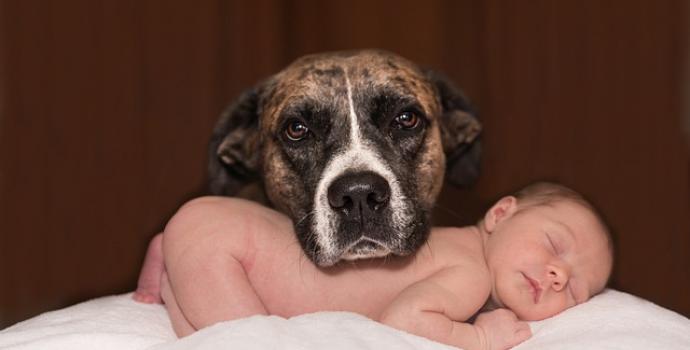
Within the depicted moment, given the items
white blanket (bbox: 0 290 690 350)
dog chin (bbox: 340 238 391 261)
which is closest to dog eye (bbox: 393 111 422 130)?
dog chin (bbox: 340 238 391 261)

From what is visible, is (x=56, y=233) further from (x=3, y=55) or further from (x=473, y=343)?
(x=473, y=343)

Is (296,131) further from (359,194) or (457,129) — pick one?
(457,129)

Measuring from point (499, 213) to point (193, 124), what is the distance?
215 centimetres

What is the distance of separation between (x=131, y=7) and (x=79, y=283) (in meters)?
1.28

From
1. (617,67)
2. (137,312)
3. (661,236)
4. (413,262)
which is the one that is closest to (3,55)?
(137,312)

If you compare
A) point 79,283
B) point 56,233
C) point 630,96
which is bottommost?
point 79,283

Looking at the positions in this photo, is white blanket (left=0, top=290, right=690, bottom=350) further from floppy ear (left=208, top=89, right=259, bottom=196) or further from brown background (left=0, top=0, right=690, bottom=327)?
brown background (left=0, top=0, right=690, bottom=327)

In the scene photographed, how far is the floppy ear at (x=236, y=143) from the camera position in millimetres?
3008

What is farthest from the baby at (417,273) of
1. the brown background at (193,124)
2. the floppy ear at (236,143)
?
the brown background at (193,124)

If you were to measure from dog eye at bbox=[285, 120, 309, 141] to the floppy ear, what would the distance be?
1.14 ft

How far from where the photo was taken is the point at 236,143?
3.02m

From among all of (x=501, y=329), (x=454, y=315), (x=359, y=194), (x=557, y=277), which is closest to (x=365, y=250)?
(x=359, y=194)

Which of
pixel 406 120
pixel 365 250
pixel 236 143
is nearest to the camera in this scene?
pixel 365 250

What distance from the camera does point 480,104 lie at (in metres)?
4.10
